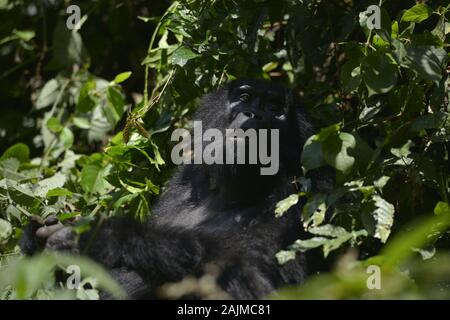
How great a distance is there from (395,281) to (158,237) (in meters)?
1.26

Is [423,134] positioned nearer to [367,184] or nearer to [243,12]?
[367,184]

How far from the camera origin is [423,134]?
3.93m

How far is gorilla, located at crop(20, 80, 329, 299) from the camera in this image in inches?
131

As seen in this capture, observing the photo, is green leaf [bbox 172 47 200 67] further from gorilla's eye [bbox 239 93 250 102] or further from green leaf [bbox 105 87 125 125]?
green leaf [bbox 105 87 125 125]

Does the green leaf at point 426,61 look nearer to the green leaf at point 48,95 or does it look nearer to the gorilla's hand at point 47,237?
the gorilla's hand at point 47,237

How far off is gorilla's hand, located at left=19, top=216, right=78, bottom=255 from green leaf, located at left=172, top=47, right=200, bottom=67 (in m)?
1.28

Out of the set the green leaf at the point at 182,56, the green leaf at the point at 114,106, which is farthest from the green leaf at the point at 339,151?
the green leaf at the point at 114,106

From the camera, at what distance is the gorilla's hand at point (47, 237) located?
3271 mm

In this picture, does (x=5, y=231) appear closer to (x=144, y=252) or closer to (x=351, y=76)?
(x=144, y=252)

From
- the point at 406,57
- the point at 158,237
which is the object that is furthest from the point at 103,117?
the point at 406,57

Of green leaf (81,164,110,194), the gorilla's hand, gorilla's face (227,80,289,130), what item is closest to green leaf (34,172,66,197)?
green leaf (81,164,110,194)

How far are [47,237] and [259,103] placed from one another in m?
1.33

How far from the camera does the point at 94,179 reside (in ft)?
15.1

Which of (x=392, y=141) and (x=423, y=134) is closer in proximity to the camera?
(x=392, y=141)
